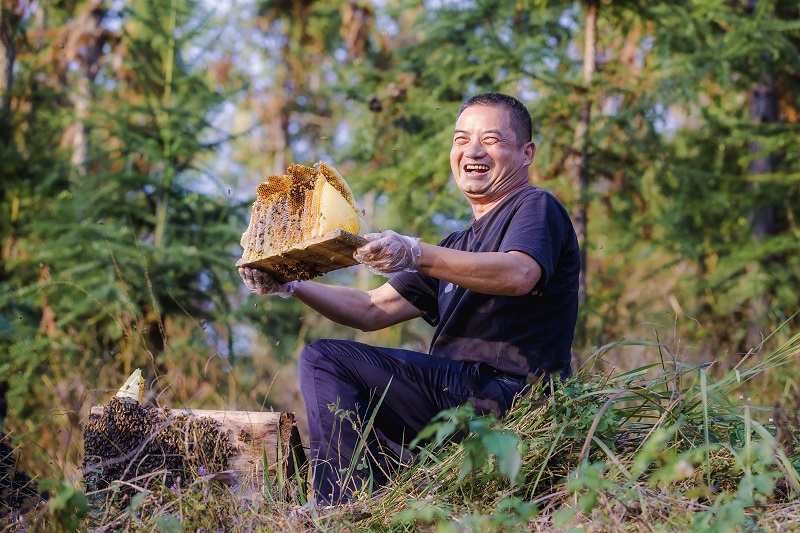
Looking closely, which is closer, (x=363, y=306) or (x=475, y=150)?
(x=475, y=150)

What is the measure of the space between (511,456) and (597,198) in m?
5.22

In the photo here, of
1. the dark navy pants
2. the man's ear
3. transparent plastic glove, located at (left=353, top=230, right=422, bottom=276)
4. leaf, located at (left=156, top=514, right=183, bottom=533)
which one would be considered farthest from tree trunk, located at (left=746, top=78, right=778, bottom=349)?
leaf, located at (left=156, top=514, right=183, bottom=533)

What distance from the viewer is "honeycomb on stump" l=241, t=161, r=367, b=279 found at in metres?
3.07

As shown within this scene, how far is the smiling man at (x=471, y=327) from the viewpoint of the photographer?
300 cm

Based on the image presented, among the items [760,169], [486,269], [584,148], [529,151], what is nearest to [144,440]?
[486,269]

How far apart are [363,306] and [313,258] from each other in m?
0.78

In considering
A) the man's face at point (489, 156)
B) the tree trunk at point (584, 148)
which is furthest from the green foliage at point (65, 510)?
the tree trunk at point (584, 148)

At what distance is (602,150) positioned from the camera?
24.6ft

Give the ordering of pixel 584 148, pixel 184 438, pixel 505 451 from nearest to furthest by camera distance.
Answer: pixel 505 451
pixel 184 438
pixel 584 148

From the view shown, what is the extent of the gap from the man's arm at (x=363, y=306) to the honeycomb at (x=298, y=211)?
1.65ft

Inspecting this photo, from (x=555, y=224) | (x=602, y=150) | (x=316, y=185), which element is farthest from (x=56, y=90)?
(x=555, y=224)

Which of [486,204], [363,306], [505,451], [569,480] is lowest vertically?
[569,480]

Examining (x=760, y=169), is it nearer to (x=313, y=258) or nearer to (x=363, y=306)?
(x=363, y=306)

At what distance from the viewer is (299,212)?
3293mm
